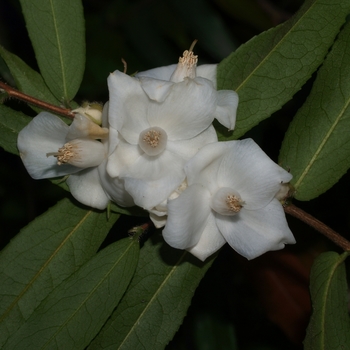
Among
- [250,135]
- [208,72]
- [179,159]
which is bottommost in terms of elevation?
[250,135]

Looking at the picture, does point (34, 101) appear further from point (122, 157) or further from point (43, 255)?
point (43, 255)

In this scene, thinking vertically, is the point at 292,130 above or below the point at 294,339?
above

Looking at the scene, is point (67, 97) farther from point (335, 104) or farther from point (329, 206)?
point (329, 206)

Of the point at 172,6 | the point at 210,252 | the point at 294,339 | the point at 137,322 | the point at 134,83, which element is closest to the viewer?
the point at 134,83

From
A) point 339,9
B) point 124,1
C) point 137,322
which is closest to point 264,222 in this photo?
point 137,322

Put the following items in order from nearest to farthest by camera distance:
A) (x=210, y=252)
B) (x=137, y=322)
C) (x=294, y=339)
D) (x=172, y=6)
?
1. (x=210, y=252)
2. (x=137, y=322)
3. (x=294, y=339)
4. (x=172, y=6)

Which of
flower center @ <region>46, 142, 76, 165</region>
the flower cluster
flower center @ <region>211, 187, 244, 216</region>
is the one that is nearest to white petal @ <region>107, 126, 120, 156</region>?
the flower cluster

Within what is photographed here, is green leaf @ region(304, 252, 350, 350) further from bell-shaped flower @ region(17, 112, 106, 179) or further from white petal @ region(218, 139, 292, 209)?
bell-shaped flower @ region(17, 112, 106, 179)

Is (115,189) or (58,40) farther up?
(58,40)

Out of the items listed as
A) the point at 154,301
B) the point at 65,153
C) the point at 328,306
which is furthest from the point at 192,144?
the point at 328,306
